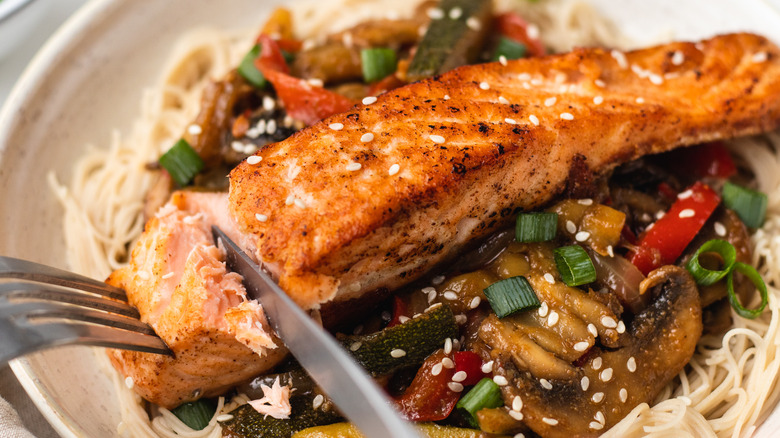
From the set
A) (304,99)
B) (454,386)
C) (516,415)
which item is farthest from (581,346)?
(304,99)

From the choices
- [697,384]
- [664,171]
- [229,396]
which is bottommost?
[697,384]

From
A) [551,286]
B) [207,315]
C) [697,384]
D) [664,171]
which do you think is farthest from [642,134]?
[207,315]

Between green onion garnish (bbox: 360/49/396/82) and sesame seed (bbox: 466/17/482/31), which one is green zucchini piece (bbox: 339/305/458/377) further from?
sesame seed (bbox: 466/17/482/31)

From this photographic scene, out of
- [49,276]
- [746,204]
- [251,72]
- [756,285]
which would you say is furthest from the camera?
[251,72]

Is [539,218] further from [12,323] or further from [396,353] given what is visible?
[12,323]

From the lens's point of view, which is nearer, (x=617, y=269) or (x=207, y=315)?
(x=207, y=315)

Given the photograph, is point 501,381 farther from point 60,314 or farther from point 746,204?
point 746,204
